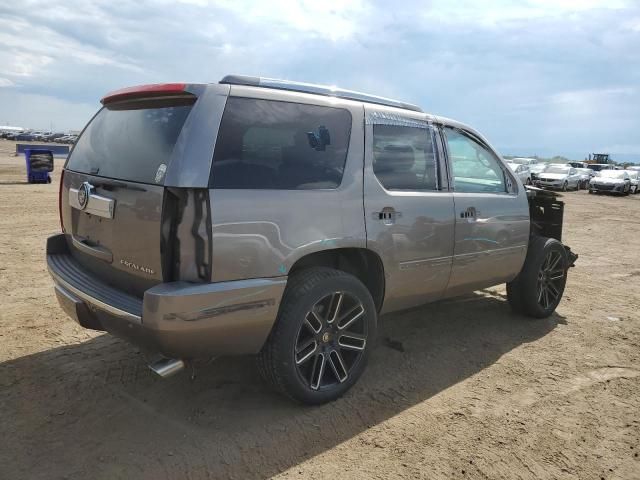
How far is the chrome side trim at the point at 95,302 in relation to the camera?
2.56m

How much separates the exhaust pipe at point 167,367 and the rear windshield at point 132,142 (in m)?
0.94

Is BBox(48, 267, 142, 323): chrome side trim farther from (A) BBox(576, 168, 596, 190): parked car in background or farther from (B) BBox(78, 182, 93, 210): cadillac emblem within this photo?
(A) BBox(576, 168, 596, 190): parked car in background

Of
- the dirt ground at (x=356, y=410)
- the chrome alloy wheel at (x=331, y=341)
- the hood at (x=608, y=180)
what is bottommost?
the dirt ground at (x=356, y=410)

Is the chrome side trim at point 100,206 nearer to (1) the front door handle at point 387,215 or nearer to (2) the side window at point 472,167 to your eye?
(1) the front door handle at point 387,215

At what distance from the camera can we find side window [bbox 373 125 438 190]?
3.39m

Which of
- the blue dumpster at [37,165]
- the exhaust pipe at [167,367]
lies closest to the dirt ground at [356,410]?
the exhaust pipe at [167,367]

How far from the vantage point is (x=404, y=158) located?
3590 mm

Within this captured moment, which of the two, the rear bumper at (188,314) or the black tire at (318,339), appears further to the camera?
the black tire at (318,339)

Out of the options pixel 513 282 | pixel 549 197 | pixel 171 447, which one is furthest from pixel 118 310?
pixel 549 197

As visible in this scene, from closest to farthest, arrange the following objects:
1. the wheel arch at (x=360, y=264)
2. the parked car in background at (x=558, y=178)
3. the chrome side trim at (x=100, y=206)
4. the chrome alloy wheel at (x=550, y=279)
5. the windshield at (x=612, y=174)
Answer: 1. the chrome side trim at (x=100, y=206)
2. the wheel arch at (x=360, y=264)
3. the chrome alloy wheel at (x=550, y=279)
4. the windshield at (x=612, y=174)
5. the parked car in background at (x=558, y=178)

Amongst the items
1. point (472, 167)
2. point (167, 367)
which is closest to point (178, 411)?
point (167, 367)

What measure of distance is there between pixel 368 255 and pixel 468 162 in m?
1.49

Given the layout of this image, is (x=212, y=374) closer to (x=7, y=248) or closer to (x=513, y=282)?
(x=513, y=282)

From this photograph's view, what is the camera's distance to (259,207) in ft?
8.71
